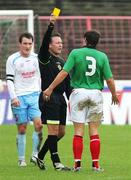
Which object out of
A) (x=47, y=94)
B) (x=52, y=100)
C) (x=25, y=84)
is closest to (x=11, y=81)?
(x=25, y=84)

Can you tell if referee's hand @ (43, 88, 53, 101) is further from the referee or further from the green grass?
the green grass

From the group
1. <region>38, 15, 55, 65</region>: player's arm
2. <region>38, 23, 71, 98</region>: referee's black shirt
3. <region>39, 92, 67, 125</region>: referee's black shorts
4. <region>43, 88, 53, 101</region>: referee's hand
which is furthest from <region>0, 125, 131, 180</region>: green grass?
<region>38, 15, 55, 65</region>: player's arm

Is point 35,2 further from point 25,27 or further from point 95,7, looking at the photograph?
point 25,27

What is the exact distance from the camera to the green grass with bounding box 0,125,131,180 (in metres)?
12.1

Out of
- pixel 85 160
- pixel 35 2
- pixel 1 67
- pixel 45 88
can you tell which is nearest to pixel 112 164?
pixel 85 160

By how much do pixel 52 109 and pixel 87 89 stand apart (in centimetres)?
73

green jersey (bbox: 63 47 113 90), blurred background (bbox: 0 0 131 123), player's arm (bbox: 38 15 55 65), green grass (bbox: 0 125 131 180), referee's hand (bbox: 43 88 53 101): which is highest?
blurred background (bbox: 0 0 131 123)

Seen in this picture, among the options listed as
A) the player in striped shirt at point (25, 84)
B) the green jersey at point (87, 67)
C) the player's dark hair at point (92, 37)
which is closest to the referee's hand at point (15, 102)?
the player in striped shirt at point (25, 84)

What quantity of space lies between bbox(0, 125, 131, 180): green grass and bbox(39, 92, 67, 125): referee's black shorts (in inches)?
29.8

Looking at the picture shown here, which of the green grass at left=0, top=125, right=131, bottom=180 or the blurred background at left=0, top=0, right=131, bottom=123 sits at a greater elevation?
the blurred background at left=0, top=0, right=131, bottom=123

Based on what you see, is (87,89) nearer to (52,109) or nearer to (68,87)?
(52,109)

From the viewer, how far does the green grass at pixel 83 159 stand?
12125 millimetres

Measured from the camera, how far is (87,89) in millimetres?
12523

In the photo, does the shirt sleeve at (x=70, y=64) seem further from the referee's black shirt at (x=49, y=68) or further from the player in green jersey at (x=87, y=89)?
the referee's black shirt at (x=49, y=68)
